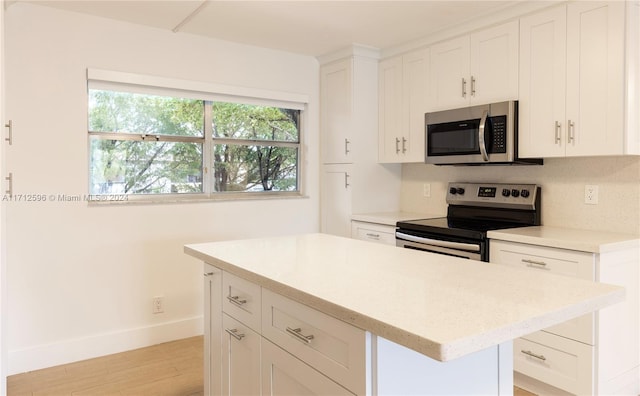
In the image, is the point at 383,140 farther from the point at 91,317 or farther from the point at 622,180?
the point at 91,317

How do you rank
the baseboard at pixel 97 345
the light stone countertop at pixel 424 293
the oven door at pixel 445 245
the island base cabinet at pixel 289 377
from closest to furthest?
the light stone countertop at pixel 424 293 → the island base cabinet at pixel 289 377 → the oven door at pixel 445 245 → the baseboard at pixel 97 345

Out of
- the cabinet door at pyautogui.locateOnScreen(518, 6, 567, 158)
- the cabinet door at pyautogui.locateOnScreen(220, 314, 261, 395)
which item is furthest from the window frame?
the cabinet door at pyautogui.locateOnScreen(518, 6, 567, 158)

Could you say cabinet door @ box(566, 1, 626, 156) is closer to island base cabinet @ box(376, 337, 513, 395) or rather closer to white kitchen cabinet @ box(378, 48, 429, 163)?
white kitchen cabinet @ box(378, 48, 429, 163)

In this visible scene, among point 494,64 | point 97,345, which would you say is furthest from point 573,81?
point 97,345

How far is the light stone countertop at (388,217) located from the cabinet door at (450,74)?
34.5 inches

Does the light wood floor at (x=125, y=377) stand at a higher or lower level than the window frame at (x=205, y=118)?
lower

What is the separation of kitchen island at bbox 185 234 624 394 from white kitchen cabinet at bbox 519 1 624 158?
1.37 metres

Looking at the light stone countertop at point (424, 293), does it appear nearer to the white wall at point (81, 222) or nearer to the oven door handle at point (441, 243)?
the oven door handle at point (441, 243)

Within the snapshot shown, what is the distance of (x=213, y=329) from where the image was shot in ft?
6.59

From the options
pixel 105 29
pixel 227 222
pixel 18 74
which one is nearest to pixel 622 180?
pixel 227 222

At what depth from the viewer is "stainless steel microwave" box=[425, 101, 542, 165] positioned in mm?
2828

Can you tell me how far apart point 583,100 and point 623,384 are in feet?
5.05

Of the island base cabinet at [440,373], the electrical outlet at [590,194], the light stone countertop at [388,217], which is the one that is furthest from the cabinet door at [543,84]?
the island base cabinet at [440,373]

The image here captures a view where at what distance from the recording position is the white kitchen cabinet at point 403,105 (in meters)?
3.49
